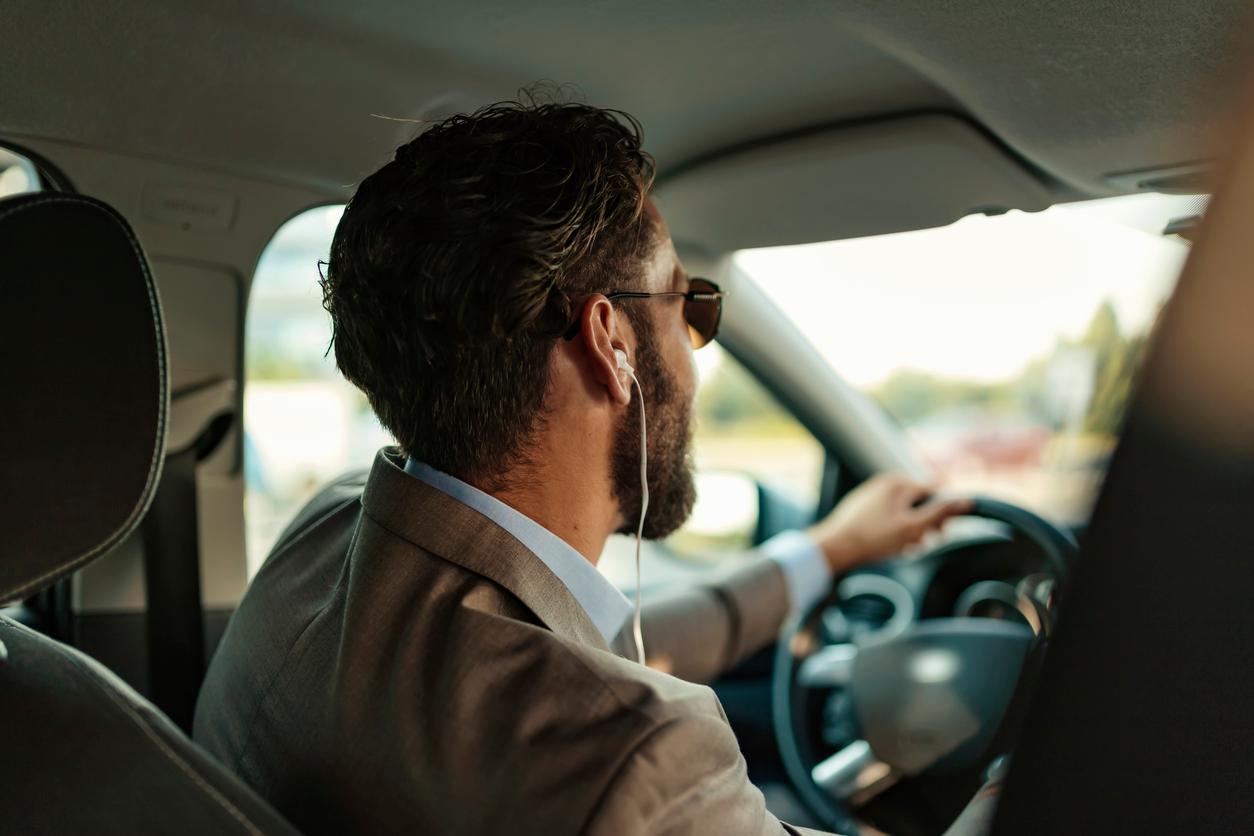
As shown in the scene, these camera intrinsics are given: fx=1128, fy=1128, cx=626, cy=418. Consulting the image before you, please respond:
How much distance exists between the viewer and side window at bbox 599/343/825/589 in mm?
3230

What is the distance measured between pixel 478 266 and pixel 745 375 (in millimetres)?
1566

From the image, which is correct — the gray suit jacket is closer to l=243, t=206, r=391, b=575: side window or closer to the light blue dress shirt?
the light blue dress shirt

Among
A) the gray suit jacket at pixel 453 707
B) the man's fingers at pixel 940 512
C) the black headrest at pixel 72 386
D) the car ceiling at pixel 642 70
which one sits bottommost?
the man's fingers at pixel 940 512

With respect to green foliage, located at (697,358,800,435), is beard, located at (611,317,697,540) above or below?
above

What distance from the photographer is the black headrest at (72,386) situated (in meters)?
1.15

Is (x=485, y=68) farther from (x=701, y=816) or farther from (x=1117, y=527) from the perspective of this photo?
(x=1117, y=527)

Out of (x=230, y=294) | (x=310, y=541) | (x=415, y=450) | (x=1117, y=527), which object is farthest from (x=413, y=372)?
(x=1117, y=527)

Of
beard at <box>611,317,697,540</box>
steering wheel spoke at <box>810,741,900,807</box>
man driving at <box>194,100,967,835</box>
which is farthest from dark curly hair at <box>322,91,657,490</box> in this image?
steering wheel spoke at <box>810,741,900,807</box>

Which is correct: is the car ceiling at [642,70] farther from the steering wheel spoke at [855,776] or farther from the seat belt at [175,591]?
the steering wheel spoke at [855,776]

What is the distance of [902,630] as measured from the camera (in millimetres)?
2717

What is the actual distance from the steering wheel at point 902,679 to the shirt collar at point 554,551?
117cm

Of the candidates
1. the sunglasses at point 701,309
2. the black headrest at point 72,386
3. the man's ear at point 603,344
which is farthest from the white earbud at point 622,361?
the black headrest at point 72,386

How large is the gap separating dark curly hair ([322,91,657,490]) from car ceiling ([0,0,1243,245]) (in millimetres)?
216

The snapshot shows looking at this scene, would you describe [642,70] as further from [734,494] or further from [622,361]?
[734,494]
